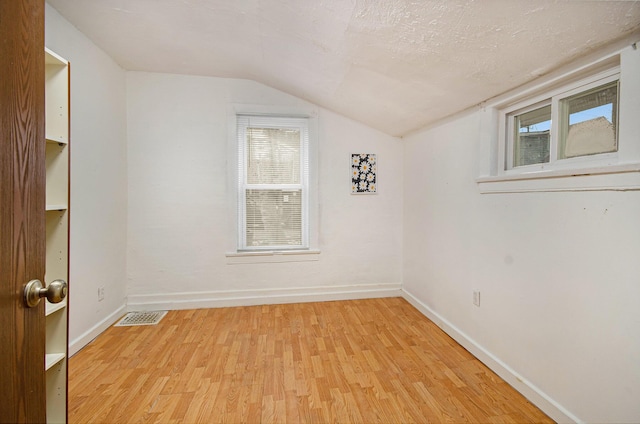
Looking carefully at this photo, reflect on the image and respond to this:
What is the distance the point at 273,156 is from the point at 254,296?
1.60m

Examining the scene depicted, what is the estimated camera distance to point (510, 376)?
1769 millimetres

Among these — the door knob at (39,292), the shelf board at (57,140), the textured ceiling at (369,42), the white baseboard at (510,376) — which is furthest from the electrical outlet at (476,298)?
the shelf board at (57,140)

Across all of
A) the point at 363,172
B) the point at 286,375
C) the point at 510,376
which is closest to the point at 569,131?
the point at 510,376

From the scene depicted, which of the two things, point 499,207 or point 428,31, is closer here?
point 428,31

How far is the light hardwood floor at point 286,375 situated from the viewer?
154cm

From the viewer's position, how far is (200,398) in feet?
5.40

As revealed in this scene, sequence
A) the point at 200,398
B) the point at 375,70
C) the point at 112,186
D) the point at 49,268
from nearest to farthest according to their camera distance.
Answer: the point at 49,268 → the point at 200,398 → the point at 375,70 → the point at 112,186

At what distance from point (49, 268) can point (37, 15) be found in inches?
46.8

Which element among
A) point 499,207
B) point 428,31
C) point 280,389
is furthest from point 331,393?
point 428,31

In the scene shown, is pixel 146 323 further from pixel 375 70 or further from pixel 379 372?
pixel 375 70

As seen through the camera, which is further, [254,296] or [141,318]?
[254,296]

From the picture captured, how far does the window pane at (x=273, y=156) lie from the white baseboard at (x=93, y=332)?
1832mm

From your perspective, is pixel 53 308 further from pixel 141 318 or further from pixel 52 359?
pixel 141 318

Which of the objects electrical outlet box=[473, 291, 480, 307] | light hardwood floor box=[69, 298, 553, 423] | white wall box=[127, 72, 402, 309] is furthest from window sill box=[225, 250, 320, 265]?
electrical outlet box=[473, 291, 480, 307]
